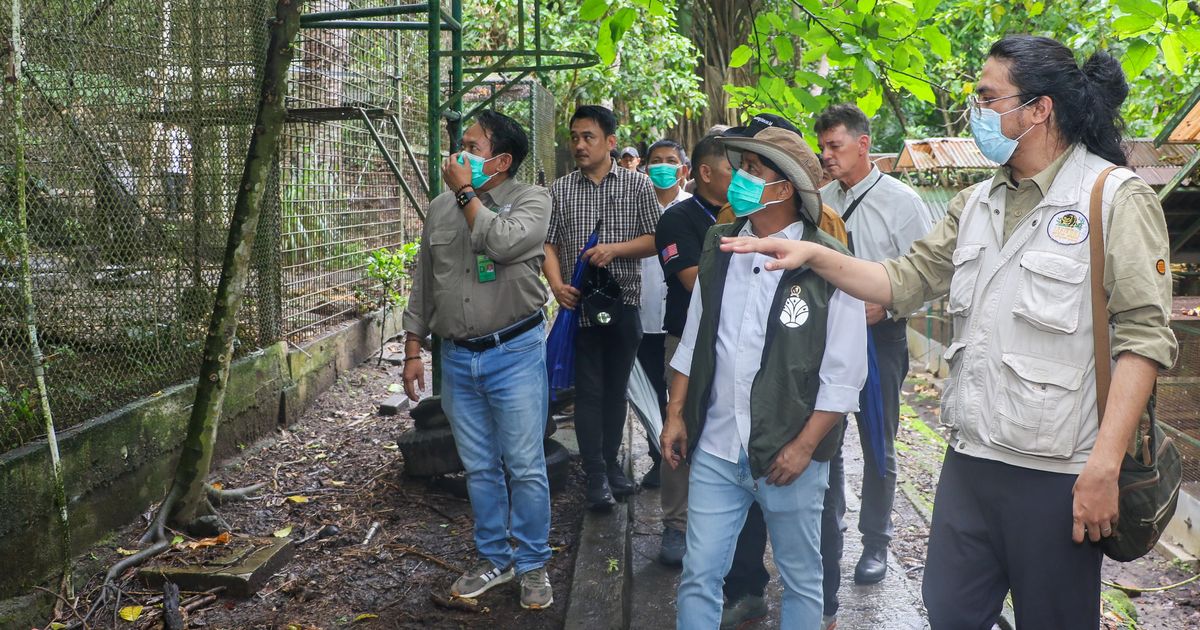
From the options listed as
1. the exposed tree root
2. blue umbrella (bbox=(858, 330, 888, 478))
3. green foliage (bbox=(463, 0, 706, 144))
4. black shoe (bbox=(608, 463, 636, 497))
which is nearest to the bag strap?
blue umbrella (bbox=(858, 330, 888, 478))

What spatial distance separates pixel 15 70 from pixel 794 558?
3.22m

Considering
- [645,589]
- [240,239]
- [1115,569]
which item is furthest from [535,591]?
[1115,569]

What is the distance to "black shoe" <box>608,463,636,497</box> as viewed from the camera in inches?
215

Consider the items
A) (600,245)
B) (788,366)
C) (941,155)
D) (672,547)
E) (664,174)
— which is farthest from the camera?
(941,155)

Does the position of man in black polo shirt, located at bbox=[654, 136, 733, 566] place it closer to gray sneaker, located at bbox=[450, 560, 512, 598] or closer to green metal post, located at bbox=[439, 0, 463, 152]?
gray sneaker, located at bbox=[450, 560, 512, 598]

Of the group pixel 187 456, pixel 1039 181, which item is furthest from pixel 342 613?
pixel 1039 181

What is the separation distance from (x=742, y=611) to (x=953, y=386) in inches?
67.0

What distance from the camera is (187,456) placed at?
15.1ft

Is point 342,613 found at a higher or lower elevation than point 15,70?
lower

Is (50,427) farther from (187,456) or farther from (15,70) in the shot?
(15,70)

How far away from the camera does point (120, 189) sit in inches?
193

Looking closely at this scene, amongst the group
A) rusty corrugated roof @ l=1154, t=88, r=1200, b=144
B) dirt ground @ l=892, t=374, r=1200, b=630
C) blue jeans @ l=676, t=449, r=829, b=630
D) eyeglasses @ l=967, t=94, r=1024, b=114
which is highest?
rusty corrugated roof @ l=1154, t=88, r=1200, b=144

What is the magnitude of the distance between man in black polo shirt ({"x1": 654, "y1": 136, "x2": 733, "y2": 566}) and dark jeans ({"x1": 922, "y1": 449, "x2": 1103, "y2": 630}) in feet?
6.05

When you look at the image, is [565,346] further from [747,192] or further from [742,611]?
[747,192]
